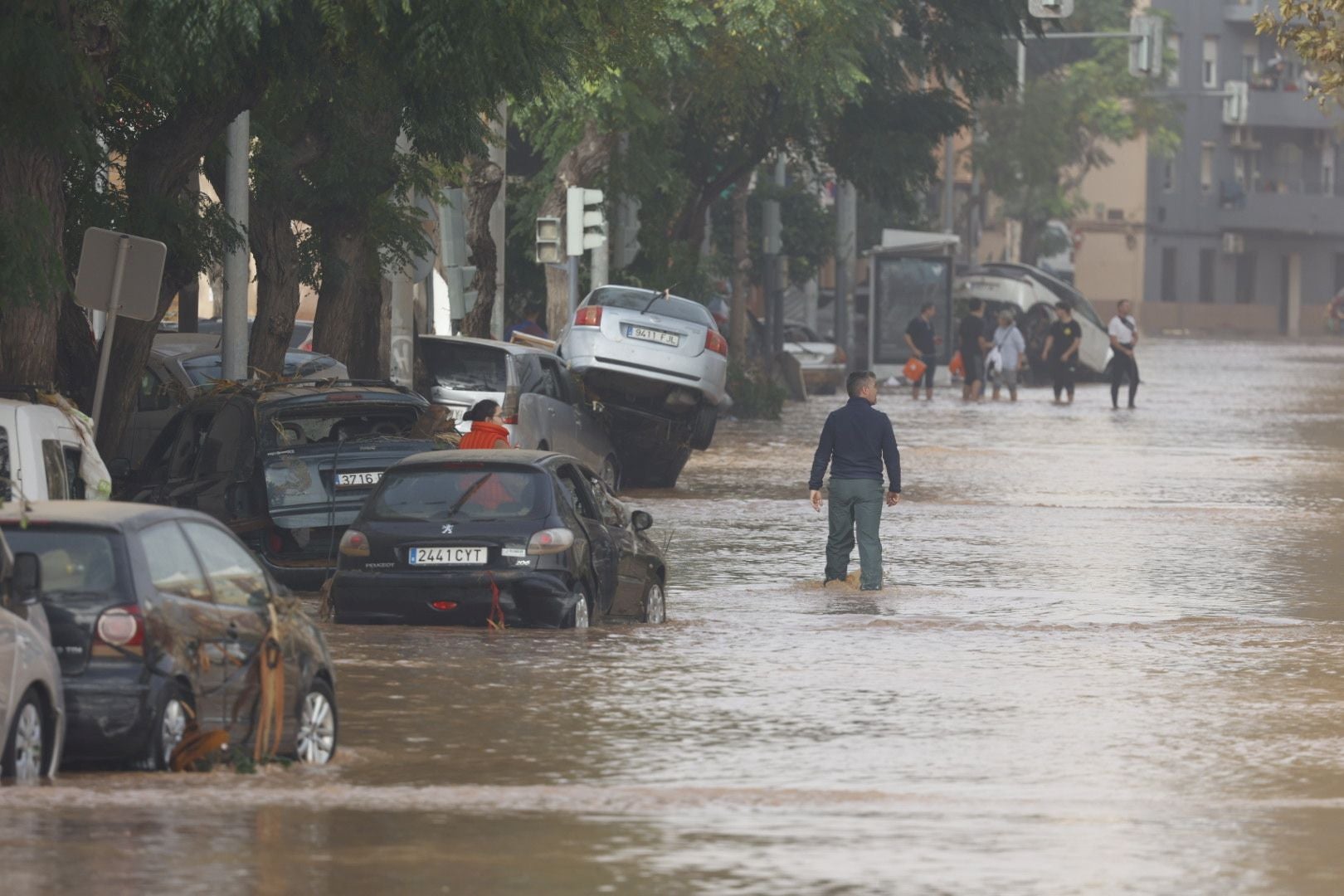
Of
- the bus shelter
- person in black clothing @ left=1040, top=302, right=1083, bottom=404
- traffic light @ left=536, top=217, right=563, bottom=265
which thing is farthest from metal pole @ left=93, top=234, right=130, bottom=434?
the bus shelter

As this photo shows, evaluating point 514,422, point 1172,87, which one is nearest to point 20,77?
point 514,422

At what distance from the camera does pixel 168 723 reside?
34.4ft

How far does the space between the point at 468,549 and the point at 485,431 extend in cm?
465

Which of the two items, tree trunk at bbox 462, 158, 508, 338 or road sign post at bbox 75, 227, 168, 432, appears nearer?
road sign post at bbox 75, 227, 168, 432

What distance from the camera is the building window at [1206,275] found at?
400 feet

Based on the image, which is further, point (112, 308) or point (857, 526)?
point (857, 526)

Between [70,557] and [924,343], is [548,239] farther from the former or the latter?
[70,557]

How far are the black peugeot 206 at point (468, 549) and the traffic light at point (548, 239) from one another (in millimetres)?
19624

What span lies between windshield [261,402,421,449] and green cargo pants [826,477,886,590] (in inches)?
117

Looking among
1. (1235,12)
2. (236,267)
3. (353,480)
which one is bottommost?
(353,480)

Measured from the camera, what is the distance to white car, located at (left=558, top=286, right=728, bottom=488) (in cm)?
2794

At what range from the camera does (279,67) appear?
58.2 feet

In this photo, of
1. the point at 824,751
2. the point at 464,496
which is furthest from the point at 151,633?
the point at 464,496

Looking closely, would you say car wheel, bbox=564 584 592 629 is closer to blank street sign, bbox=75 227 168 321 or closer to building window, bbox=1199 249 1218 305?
blank street sign, bbox=75 227 168 321
